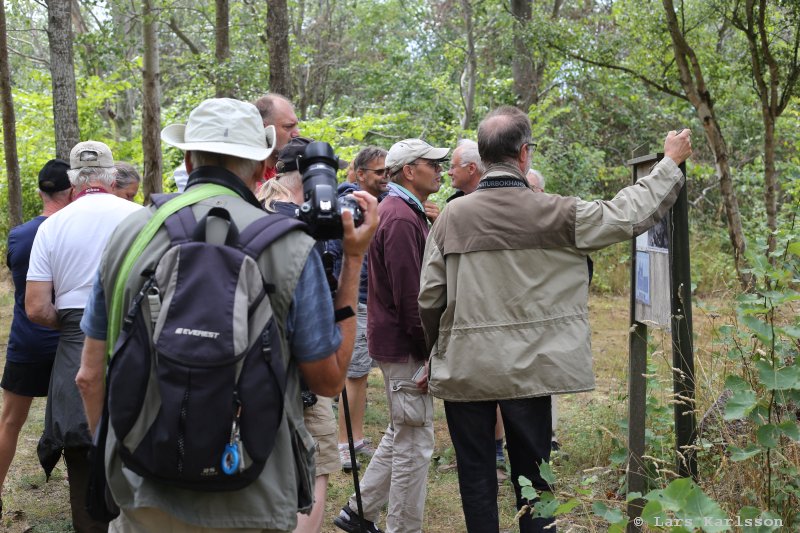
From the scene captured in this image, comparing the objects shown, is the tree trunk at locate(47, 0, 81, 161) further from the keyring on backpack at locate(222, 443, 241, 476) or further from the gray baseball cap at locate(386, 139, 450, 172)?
the keyring on backpack at locate(222, 443, 241, 476)

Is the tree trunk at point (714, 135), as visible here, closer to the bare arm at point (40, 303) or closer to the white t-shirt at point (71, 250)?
the white t-shirt at point (71, 250)

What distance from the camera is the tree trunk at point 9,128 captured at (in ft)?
30.7

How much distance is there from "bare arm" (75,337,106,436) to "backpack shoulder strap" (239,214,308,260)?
650 mm

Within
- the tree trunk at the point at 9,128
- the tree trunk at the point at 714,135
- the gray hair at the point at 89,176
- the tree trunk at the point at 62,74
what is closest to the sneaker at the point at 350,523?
the gray hair at the point at 89,176

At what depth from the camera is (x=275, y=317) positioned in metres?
2.27

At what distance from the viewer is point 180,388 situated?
206cm

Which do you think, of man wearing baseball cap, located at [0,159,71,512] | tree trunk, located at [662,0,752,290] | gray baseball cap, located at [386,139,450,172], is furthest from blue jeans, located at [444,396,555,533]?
tree trunk, located at [662,0,752,290]

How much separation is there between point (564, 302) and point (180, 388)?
199 cm

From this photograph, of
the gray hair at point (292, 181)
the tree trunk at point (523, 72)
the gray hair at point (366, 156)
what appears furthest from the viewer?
the tree trunk at point (523, 72)

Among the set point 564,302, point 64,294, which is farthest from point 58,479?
point 564,302

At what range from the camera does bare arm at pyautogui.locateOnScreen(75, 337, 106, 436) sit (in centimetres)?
256

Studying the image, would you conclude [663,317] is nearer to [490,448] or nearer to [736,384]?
[736,384]

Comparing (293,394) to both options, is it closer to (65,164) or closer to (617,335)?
(65,164)

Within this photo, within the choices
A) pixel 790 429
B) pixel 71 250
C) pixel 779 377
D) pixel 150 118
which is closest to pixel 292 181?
pixel 71 250
